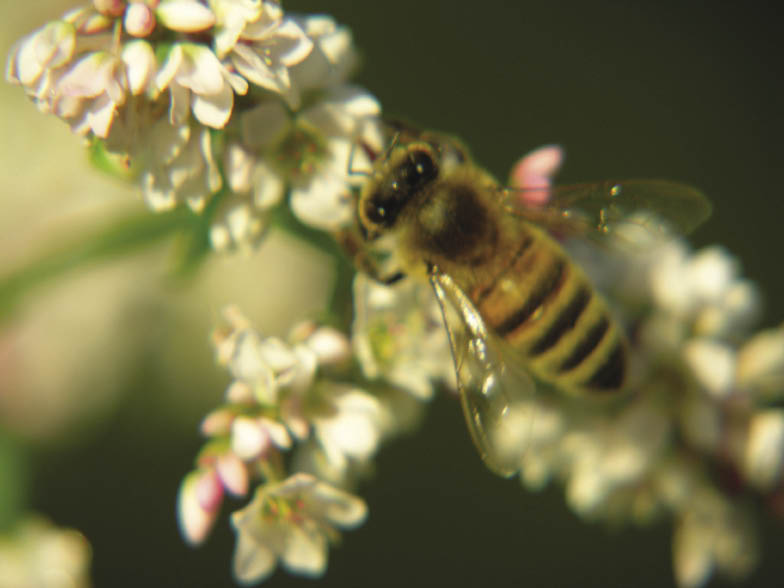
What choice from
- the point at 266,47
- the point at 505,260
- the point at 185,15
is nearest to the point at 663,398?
the point at 505,260

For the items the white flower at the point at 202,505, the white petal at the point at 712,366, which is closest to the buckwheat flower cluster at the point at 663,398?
the white petal at the point at 712,366

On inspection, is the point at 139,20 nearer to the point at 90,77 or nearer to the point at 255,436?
the point at 90,77

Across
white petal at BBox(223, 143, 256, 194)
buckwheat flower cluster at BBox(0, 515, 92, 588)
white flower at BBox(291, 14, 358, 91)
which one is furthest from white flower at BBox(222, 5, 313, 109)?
buckwheat flower cluster at BBox(0, 515, 92, 588)

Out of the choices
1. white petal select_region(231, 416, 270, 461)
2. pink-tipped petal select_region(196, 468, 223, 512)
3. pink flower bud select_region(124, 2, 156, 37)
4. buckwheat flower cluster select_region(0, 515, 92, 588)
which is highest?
pink flower bud select_region(124, 2, 156, 37)

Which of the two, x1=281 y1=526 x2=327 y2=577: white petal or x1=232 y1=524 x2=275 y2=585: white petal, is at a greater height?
x1=232 y1=524 x2=275 y2=585: white petal

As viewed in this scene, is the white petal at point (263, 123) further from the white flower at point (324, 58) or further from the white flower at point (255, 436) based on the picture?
the white flower at point (255, 436)

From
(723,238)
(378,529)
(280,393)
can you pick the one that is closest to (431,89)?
(723,238)

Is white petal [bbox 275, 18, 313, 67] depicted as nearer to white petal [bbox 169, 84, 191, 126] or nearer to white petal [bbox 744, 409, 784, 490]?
white petal [bbox 169, 84, 191, 126]
